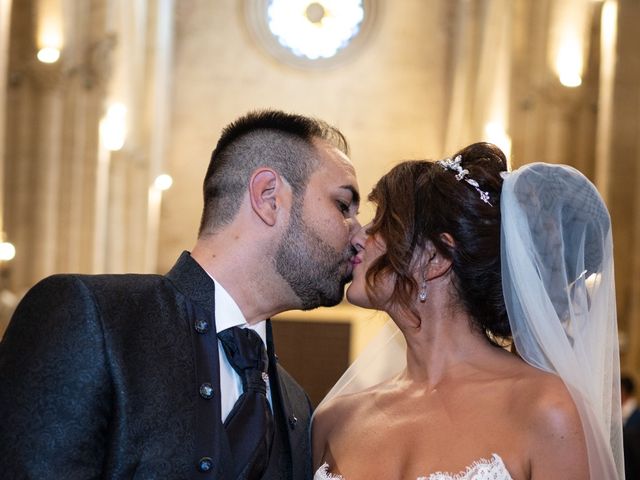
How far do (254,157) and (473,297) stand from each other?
2.79 feet

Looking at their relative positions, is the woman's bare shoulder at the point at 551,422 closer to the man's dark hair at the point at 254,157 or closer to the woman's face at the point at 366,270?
the woman's face at the point at 366,270

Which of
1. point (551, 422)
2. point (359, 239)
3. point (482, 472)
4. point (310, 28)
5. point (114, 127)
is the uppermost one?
point (310, 28)

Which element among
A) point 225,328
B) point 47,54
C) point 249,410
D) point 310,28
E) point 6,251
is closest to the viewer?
point 249,410

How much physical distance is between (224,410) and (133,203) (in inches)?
722

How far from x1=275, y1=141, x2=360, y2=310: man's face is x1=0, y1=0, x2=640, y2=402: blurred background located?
696 centimetres

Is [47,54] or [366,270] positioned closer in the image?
[366,270]

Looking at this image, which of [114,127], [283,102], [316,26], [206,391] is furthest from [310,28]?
[206,391]

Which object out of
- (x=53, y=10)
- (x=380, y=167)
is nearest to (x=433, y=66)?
(x=380, y=167)

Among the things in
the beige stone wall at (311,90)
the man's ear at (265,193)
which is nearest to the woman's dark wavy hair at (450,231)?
the man's ear at (265,193)

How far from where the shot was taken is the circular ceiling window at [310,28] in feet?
81.0

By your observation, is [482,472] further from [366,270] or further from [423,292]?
[366,270]

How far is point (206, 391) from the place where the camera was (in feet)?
9.73

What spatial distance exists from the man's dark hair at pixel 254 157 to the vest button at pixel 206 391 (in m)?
0.56

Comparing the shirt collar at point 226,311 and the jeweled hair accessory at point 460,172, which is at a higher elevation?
the jeweled hair accessory at point 460,172
